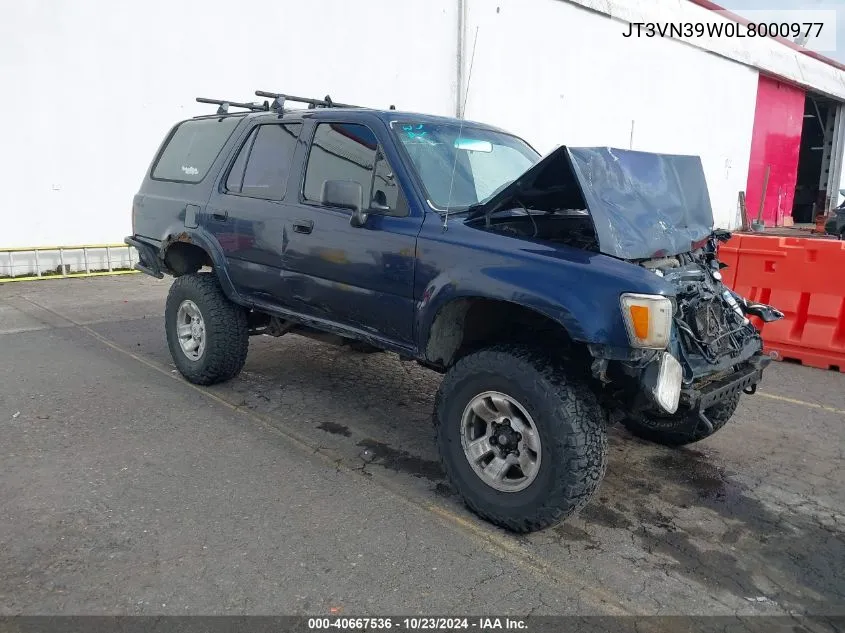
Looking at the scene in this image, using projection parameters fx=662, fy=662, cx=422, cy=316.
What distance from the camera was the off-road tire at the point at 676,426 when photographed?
3.69m

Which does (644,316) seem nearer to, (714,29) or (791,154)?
(714,29)

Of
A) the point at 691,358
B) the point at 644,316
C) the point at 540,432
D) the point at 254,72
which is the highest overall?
the point at 254,72

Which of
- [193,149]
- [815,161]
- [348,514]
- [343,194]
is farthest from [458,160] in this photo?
[815,161]

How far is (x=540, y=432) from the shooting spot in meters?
3.01

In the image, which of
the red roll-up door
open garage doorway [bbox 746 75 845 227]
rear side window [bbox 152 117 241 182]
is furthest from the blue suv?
open garage doorway [bbox 746 75 845 227]

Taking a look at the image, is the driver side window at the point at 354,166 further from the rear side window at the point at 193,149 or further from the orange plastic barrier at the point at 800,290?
the orange plastic barrier at the point at 800,290

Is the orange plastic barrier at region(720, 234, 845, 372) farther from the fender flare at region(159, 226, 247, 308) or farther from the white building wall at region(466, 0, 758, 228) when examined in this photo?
A: the white building wall at region(466, 0, 758, 228)

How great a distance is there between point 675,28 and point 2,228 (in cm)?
1869

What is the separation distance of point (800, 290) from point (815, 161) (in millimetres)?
30578

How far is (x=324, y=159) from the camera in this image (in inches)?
164

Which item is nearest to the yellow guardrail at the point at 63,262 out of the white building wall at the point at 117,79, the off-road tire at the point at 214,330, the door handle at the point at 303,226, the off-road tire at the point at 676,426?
the white building wall at the point at 117,79

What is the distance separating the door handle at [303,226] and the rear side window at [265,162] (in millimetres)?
311

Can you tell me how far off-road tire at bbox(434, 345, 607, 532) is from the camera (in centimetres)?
294

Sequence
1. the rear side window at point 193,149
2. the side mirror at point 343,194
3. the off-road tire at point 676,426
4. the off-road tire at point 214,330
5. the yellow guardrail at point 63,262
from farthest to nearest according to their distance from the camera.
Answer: the yellow guardrail at point 63,262 < the rear side window at point 193,149 < the off-road tire at point 214,330 < the off-road tire at point 676,426 < the side mirror at point 343,194
